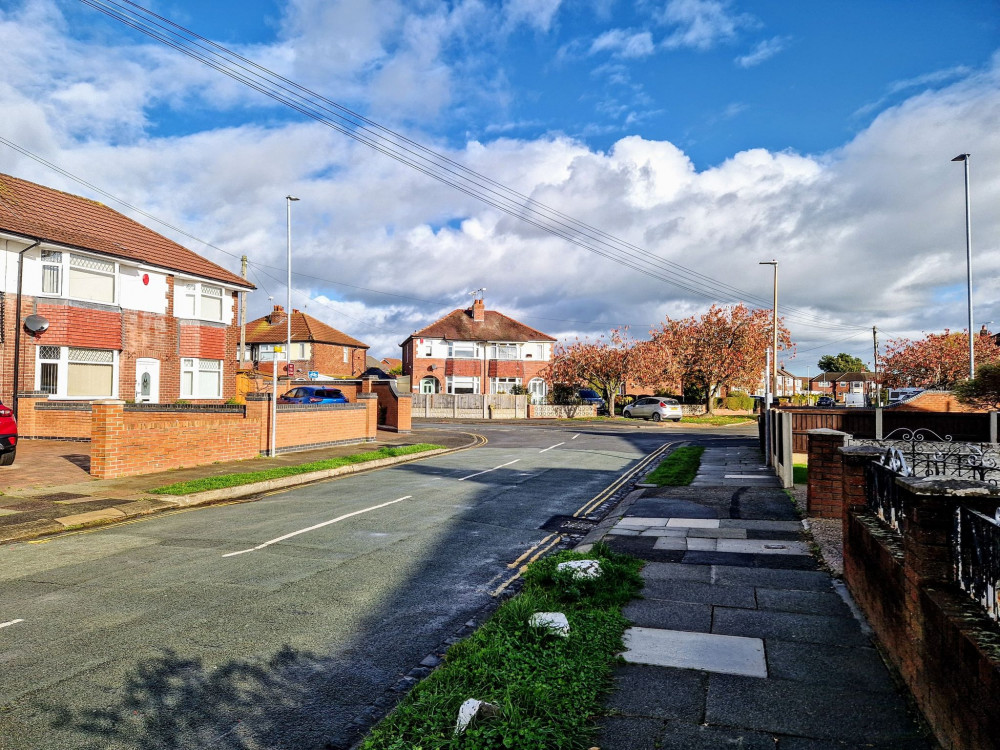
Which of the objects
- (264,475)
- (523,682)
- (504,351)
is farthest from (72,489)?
(504,351)

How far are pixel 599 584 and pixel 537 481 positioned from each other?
933 centimetres

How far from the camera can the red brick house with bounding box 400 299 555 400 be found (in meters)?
60.8

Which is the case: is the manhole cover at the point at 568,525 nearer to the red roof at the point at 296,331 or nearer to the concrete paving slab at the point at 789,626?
the concrete paving slab at the point at 789,626

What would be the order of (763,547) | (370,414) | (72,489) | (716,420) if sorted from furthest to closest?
1. (716,420)
2. (370,414)
3. (72,489)
4. (763,547)

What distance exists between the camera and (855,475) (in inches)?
252

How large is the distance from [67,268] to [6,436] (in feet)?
30.2

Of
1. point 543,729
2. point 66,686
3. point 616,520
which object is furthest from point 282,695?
point 616,520

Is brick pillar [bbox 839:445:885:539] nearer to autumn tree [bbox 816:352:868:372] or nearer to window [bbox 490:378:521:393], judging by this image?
window [bbox 490:378:521:393]

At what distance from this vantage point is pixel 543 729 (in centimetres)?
363

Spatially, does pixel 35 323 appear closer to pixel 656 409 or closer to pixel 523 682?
pixel 523 682

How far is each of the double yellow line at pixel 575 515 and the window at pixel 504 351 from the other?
1524 inches

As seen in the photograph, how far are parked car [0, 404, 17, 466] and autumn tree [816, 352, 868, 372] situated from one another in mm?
125155

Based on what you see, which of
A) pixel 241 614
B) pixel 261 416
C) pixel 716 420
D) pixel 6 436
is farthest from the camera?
pixel 716 420

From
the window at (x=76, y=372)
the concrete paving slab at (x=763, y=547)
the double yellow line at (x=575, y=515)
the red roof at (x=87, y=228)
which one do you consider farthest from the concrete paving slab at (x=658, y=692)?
the window at (x=76, y=372)
